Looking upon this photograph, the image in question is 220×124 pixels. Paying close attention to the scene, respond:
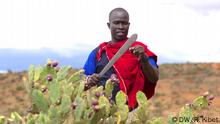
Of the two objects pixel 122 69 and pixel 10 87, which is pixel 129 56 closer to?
pixel 122 69

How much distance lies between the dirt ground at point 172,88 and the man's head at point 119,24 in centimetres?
1447

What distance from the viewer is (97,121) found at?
129 inches

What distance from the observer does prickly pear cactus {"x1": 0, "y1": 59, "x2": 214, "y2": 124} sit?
10.2 feet

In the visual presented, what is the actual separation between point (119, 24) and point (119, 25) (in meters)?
0.02

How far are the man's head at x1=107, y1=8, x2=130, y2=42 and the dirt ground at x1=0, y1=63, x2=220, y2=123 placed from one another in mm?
14472

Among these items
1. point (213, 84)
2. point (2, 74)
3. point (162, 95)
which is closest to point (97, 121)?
point (162, 95)

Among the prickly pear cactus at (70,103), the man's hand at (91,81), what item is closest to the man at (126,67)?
the man's hand at (91,81)

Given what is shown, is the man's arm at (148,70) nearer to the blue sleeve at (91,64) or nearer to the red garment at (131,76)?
the red garment at (131,76)

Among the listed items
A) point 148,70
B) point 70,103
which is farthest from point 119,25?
point 70,103

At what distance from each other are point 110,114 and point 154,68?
1.25 meters

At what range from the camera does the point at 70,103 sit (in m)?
3.12

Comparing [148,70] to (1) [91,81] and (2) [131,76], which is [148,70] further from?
(1) [91,81]

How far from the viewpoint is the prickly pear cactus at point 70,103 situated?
311cm

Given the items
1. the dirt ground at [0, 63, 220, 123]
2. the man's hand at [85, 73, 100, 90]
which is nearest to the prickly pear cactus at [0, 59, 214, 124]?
the man's hand at [85, 73, 100, 90]
